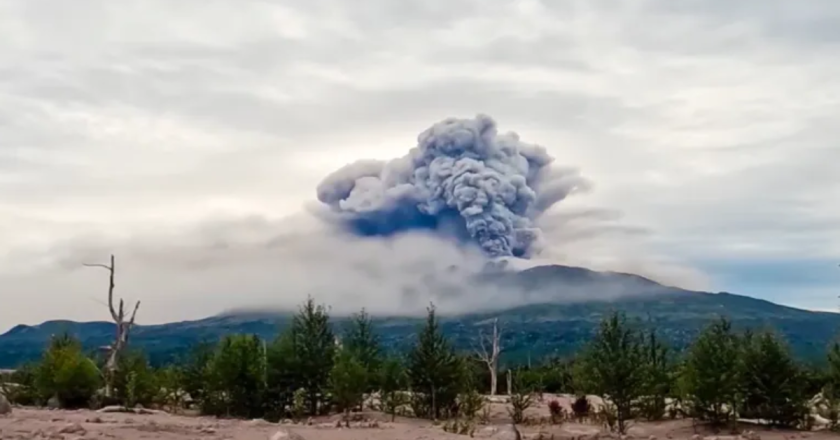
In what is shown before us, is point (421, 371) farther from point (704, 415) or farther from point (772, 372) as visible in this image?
point (772, 372)

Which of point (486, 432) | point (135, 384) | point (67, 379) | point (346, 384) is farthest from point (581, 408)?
point (67, 379)

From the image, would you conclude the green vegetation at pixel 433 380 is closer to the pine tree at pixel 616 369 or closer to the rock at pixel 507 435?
the pine tree at pixel 616 369

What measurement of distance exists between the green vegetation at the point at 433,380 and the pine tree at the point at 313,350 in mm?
49

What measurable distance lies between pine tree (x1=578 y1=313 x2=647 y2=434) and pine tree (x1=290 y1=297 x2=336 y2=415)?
10.5 m

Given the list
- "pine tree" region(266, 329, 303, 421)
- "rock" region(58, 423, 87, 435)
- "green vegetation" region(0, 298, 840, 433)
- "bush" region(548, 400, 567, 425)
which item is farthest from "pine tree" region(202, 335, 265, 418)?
"rock" region(58, 423, 87, 435)

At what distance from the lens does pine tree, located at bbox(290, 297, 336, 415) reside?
133 feet

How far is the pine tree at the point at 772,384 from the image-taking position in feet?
124

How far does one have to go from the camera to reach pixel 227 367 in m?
39.4

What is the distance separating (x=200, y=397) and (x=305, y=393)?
500cm

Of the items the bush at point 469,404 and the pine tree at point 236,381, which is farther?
the bush at point 469,404

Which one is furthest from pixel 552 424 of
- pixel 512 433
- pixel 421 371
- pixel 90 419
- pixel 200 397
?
→ pixel 90 419

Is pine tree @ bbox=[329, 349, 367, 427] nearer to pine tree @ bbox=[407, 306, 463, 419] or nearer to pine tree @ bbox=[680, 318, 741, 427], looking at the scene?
pine tree @ bbox=[407, 306, 463, 419]

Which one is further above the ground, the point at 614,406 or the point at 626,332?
the point at 626,332

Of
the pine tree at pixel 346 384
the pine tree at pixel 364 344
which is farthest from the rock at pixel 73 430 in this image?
the pine tree at pixel 364 344
